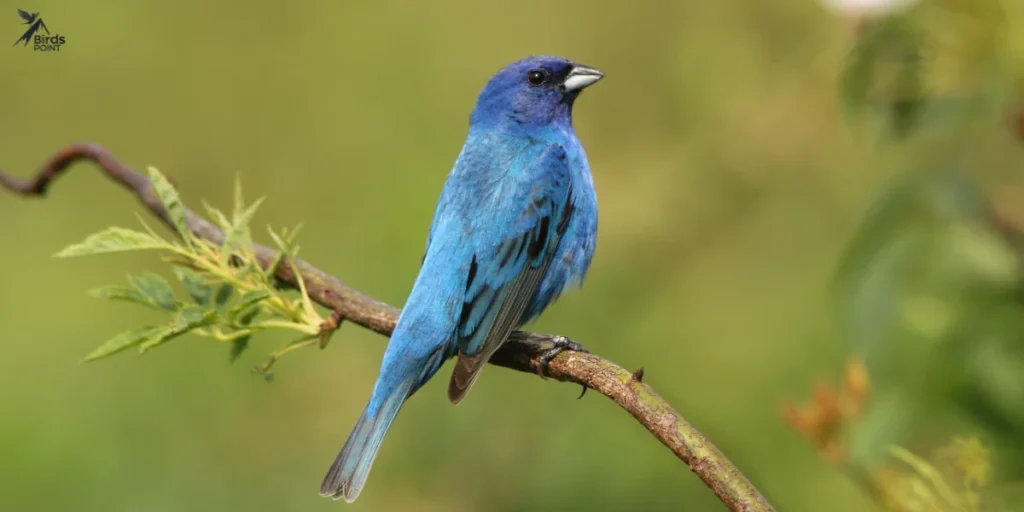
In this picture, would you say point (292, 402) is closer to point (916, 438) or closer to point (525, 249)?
point (525, 249)

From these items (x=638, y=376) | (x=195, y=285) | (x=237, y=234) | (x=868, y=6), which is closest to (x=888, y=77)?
(x=868, y=6)

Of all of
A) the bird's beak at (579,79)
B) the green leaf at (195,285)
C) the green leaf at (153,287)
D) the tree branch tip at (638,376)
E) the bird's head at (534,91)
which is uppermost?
the bird's beak at (579,79)

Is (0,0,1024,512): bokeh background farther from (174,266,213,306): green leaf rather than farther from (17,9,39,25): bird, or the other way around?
(174,266,213,306): green leaf

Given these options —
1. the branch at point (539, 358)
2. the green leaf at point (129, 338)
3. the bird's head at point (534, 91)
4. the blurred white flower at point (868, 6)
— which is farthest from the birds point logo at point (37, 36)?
the blurred white flower at point (868, 6)

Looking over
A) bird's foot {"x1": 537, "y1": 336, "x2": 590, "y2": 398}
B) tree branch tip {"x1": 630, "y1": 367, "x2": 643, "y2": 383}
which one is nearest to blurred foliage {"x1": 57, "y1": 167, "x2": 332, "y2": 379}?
bird's foot {"x1": 537, "y1": 336, "x2": 590, "y2": 398}

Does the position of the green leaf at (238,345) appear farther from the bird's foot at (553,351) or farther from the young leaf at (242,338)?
the bird's foot at (553,351)

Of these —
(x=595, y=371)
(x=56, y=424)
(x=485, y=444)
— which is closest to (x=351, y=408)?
(x=485, y=444)
